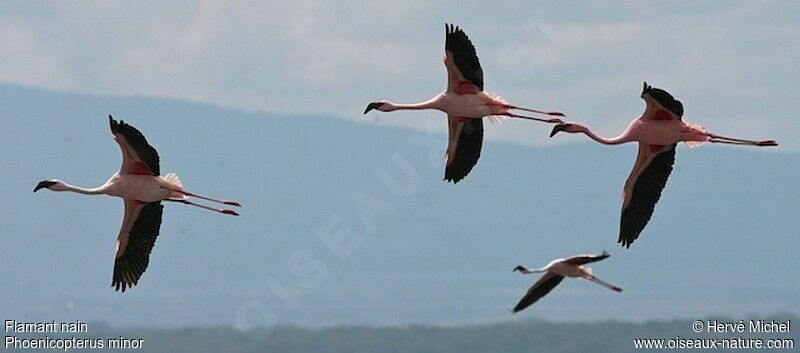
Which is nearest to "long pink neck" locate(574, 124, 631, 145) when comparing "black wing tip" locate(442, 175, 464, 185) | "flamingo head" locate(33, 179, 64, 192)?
"black wing tip" locate(442, 175, 464, 185)

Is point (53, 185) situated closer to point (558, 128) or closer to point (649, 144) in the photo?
point (558, 128)

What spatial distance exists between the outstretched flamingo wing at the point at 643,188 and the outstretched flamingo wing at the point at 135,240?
7.21 m

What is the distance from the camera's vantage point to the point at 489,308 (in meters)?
171

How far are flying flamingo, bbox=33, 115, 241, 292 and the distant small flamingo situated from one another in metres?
5.91

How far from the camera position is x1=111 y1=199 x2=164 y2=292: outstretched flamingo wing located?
1258 inches

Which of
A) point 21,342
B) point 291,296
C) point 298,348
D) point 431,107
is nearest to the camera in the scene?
point 431,107

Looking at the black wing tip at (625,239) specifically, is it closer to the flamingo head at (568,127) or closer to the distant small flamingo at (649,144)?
the distant small flamingo at (649,144)

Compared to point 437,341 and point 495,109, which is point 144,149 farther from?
point 437,341

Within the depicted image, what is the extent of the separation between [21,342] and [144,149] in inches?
2392

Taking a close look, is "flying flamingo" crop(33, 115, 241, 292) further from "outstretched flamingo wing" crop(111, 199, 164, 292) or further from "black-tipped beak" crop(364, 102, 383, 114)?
"black-tipped beak" crop(364, 102, 383, 114)

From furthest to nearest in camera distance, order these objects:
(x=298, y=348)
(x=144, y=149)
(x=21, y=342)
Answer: (x=298, y=348) → (x=21, y=342) → (x=144, y=149)

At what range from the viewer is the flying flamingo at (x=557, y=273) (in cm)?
3268

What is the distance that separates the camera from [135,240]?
1262 inches

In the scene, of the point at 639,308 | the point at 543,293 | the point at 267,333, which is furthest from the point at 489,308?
the point at 543,293
